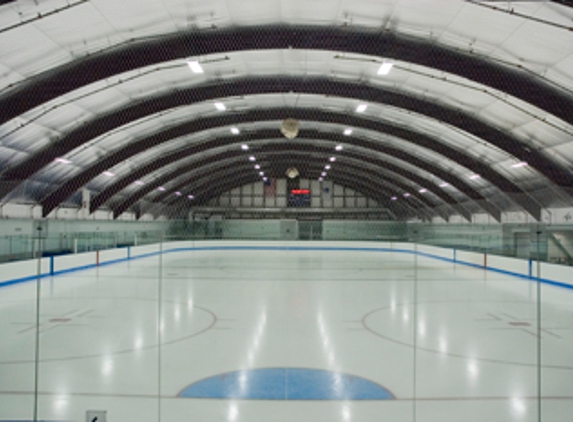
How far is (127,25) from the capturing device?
38.1ft

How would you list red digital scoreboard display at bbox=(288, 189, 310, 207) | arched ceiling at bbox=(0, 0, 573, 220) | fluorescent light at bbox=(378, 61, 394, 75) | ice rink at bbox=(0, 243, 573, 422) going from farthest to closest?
red digital scoreboard display at bbox=(288, 189, 310, 207) < fluorescent light at bbox=(378, 61, 394, 75) < arched ceiling at bbox=(0, 0, 573, 220) < ice rink at bbox=(0, 243, 573, 422)

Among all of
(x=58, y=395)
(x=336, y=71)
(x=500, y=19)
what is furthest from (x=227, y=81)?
(x=58, y=395)

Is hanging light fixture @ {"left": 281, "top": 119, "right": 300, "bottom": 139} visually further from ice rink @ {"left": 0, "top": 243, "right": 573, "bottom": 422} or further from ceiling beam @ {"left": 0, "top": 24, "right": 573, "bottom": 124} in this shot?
ice rink @ {"left": 0, "top": 243, "right": 573, "bottom": 422}

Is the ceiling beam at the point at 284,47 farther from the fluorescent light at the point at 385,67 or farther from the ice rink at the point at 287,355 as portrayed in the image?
the ice rink at the point at 287,355

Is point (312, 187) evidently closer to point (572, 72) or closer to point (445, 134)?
point (445, 134)

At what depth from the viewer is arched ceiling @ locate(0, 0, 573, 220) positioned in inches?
447

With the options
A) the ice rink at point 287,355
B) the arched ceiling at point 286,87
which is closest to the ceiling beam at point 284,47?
the arched ceiling at point 286,87

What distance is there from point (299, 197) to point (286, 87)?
61.2 ft

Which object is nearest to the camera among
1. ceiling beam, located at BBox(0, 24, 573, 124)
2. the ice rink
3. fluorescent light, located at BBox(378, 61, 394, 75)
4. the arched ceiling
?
the ice rink

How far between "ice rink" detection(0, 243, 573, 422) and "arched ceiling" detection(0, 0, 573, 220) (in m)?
6.24

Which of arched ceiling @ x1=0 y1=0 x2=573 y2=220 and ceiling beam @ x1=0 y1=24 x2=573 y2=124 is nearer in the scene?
arched ceiling @ x1=0 y1=0 x2=573 y2=220

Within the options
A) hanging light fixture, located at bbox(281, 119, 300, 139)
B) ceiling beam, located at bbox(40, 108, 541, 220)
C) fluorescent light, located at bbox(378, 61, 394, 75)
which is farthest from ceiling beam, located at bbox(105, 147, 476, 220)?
fluorescent light, located at bbox(378, 61, 394, 75)

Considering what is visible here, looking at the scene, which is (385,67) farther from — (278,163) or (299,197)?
(299,197)

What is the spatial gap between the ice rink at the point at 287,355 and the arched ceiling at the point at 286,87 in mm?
6236
